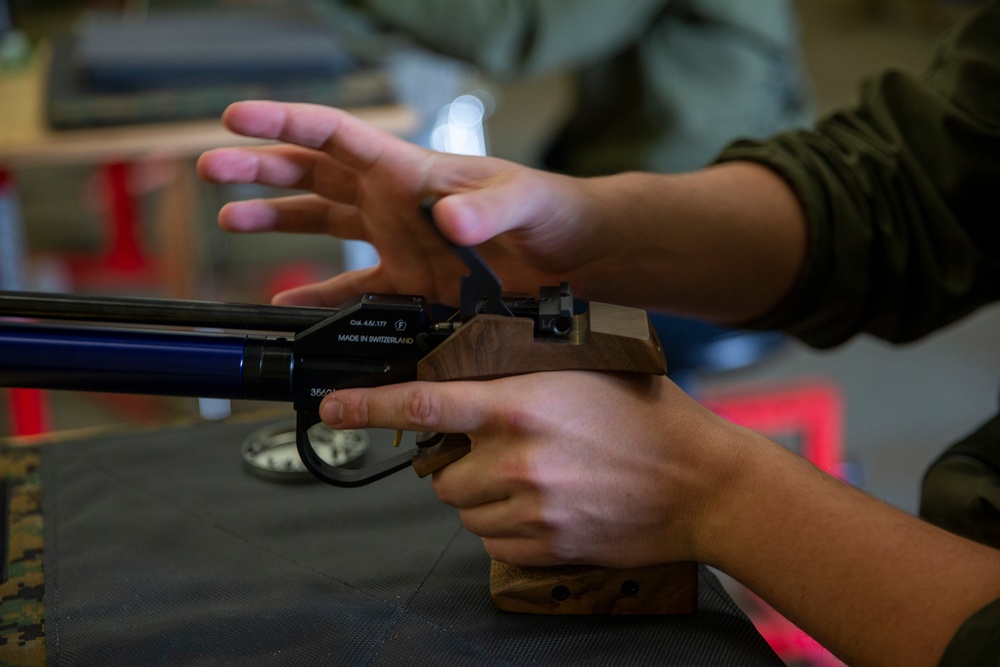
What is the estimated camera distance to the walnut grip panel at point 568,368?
0.67 meters

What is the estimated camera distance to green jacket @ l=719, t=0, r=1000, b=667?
3.14 feet

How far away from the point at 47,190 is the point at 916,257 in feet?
12.1

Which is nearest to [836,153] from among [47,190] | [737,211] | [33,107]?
[737,211]

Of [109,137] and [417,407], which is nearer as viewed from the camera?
[417,407]

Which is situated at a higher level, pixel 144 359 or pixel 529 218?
pixel 529 218

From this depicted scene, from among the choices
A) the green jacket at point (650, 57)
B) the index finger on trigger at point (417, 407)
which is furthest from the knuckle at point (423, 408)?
the green jacket at point (650, 57)

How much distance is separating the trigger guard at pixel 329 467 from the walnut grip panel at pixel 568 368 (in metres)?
0.04

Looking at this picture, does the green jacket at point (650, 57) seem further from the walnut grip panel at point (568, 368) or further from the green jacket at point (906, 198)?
the walnut grip panel at point (568, 368)

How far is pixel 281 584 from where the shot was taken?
739mm

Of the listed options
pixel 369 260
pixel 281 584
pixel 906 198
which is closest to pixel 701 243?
pixel 906 198

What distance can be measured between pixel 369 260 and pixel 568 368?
1.46 m

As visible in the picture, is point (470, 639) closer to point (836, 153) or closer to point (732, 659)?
point (732, 659)

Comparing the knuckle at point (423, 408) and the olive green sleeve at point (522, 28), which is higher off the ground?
the olive green sleeve at point (522, 28)

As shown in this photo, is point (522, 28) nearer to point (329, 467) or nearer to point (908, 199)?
point (908, 199)
